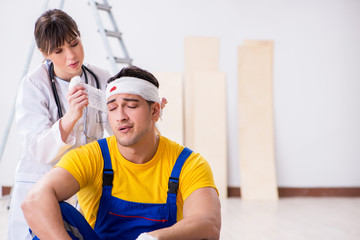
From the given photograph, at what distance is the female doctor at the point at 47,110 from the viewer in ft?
7.02

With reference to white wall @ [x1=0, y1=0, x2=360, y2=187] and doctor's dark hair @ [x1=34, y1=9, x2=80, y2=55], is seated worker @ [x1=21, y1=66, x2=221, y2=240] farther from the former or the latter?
white wall @ [x1=0, y1=0, x2=360, y2=187]

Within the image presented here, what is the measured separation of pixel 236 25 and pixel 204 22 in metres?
0.42

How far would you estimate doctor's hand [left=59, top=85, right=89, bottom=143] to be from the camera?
203 cm

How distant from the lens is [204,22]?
19.7 feet

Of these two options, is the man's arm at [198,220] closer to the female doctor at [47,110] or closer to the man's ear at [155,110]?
the man's ear at [155,110]

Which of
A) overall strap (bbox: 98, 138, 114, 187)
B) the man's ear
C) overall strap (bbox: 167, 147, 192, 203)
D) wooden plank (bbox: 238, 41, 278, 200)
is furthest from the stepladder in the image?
wooden plank (bbox: 238, 41, 278, 200)

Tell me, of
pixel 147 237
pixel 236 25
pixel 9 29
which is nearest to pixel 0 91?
pixel 9 29

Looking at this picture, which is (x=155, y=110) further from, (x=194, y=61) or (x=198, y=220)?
(x=194, y=61)

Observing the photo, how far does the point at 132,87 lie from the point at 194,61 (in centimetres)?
408

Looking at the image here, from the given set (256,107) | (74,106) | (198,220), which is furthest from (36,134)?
(256,107)

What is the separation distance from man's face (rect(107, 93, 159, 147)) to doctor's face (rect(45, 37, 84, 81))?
1.14 ft

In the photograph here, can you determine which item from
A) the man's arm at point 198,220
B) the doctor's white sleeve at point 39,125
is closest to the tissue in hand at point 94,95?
the doctor's white sleeve at point 39,125

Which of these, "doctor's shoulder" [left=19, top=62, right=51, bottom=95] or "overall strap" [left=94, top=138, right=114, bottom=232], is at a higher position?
"doctor's shoulder" [left=19, top=62, right=51, bottom=95]

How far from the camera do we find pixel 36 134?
2.16 metres
